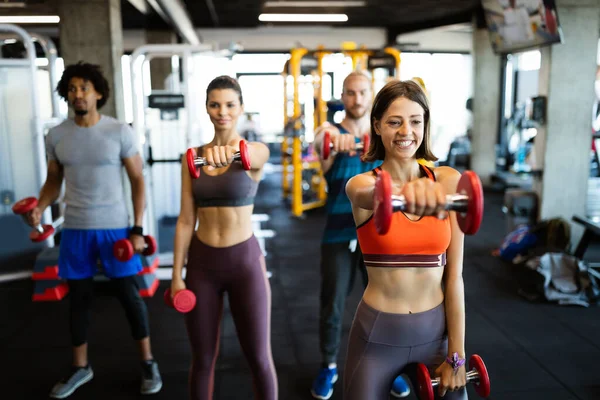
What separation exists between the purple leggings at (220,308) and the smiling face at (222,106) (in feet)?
1.25

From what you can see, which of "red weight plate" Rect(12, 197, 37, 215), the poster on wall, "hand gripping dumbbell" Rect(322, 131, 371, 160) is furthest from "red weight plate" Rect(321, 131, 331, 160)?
the poster on wall

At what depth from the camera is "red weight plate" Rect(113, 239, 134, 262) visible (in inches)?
79.3

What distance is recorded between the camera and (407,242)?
1.21 m

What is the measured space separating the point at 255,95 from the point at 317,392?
8773mm

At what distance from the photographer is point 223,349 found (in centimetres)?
262

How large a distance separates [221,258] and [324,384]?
816 mm

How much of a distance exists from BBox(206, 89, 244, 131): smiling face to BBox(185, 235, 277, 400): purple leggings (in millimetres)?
381

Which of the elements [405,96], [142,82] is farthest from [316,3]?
[405,96]

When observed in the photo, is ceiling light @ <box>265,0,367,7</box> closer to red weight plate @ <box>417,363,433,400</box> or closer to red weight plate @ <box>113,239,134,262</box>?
red weight plate @ <box>113,239,134,262</box>

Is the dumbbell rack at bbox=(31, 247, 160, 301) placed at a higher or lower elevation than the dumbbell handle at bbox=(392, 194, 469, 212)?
lower

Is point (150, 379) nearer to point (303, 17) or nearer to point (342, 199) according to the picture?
point (342, 199)

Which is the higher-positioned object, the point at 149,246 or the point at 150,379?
the point at 149,246

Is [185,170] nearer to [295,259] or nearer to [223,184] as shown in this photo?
[223,184]

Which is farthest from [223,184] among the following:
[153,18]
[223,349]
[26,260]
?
[153,18]
